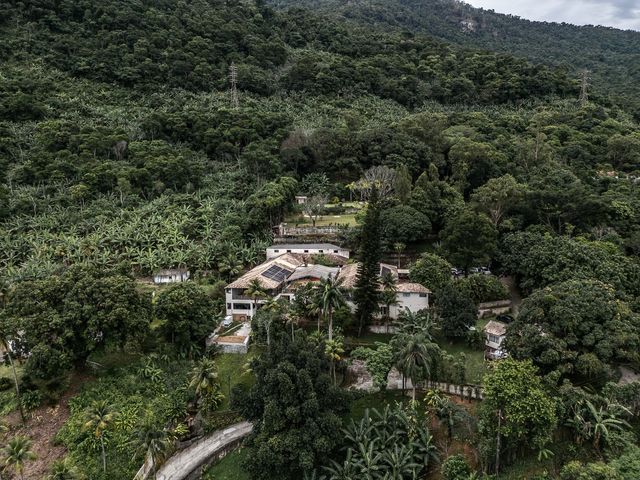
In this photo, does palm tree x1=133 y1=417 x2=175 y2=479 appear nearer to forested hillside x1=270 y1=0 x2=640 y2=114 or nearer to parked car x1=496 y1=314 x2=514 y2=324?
parked car x1=496 y1=314 x2=514 y2=324

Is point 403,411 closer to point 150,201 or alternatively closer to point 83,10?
point 150,201

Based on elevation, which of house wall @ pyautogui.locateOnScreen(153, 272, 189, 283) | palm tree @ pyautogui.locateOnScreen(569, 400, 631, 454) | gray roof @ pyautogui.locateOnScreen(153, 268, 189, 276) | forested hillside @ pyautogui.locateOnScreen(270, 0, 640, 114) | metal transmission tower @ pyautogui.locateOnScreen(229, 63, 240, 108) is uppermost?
forested hillside @ pyautogui.locateOnScreen(270, 0, 640, 114)

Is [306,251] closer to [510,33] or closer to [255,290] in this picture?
[255,290]

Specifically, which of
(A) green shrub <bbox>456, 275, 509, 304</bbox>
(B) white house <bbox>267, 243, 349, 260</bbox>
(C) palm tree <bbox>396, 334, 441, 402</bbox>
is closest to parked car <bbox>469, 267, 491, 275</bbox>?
(A) green shrub <bbox>456, 275, 509, 304</bbox>

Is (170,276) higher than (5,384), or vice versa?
(170,276)

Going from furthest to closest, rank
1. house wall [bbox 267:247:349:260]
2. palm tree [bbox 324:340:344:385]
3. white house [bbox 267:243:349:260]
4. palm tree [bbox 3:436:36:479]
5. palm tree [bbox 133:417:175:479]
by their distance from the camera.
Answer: white house [bbox 267:243:349:260] → house wall [bbox 267:247:349:260] → palm tree [bbox 324:340:344:385] → palm tree [bbox 133:417:175:479] → palm tree [bbox 3:436:36:479]

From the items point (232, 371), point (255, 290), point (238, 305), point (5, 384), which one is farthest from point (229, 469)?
point (5, 384)
